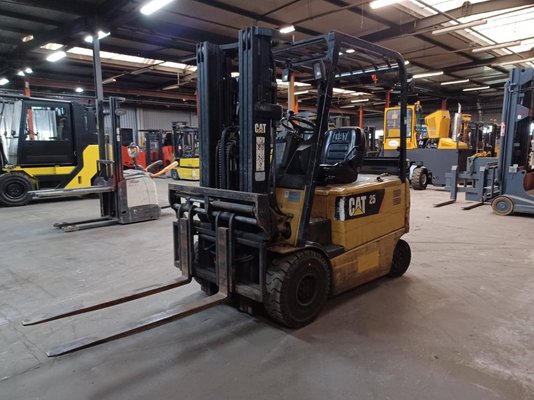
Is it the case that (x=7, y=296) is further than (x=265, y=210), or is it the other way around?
(x=7, y=296)

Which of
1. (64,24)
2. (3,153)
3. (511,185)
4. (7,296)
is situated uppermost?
(64,24)

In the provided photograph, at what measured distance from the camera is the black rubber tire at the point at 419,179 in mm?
12859

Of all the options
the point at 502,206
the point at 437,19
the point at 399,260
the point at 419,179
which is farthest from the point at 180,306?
the point at 419,179

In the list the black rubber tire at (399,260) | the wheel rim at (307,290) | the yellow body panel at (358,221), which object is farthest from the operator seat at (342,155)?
the black rubber tire at (399,260)

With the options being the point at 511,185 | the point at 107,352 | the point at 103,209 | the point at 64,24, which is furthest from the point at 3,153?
the point at 511,185

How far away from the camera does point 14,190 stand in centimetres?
964

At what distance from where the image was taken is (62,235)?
6.34 metres

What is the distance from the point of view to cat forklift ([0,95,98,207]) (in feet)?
31.7

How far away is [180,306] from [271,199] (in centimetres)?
108

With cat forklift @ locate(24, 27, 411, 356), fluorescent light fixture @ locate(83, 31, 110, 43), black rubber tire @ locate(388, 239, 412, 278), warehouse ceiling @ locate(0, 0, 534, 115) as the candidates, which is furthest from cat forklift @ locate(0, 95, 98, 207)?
black rubber tire @ locate(388, 239, 412, 278)

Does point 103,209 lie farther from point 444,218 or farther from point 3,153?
point 444,218

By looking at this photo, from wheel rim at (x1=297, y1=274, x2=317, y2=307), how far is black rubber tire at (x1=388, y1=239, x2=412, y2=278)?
4.59ft

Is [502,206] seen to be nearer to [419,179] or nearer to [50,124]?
[419,179]

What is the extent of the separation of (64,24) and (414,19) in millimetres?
9117
